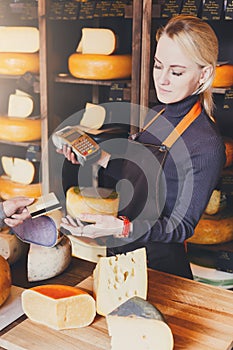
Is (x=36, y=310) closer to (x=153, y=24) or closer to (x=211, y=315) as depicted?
(x=211, y=315)

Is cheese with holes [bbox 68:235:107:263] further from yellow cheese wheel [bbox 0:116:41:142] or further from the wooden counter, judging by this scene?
yellow cheese wheel [bbox 0:116:41:142]

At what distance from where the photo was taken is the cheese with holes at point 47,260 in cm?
130

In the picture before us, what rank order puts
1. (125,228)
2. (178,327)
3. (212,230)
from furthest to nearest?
1. (212,230)
2. (125,228)
3. (178,327)

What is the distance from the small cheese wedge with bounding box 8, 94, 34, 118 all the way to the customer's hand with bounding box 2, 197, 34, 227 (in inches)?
67.2

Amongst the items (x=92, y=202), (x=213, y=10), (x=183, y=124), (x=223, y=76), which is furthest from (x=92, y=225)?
(x=213, y=10)

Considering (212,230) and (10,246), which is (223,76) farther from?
(10,246)

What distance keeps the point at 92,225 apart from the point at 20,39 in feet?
6.24

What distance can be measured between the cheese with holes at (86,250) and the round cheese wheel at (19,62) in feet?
5.39

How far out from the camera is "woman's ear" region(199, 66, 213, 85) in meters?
1.55

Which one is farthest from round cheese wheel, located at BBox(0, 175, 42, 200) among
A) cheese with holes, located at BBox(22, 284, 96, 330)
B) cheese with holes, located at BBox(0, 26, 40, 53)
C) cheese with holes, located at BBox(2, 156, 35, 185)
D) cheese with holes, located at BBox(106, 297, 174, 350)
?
cheese with holes, located at BBox(106, 297, 174, 350)

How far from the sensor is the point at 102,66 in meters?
2.63

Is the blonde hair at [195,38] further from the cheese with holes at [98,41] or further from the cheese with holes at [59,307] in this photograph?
the cheese with holes at [98,41]

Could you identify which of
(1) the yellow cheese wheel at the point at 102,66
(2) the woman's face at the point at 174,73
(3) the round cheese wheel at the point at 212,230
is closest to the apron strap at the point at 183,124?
(2) the woman's face at the point at 174,73

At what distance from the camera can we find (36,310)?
116 centimetres
